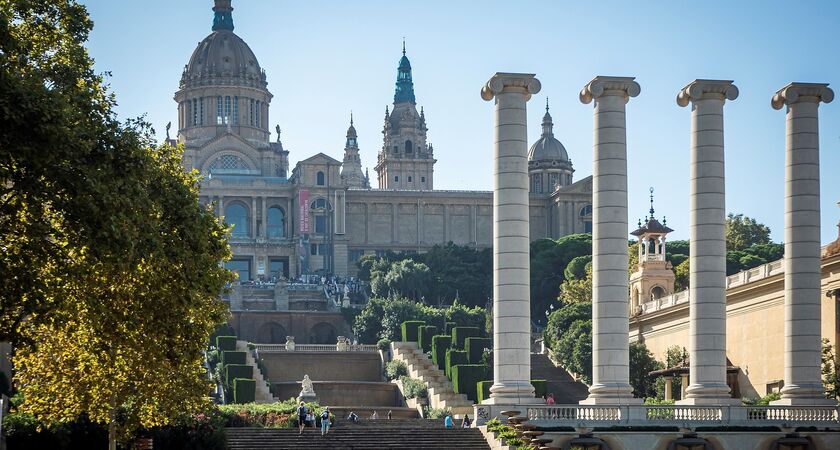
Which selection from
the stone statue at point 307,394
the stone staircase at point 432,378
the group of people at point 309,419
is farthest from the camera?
the stone staircase at point 432,378

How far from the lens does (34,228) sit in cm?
4141

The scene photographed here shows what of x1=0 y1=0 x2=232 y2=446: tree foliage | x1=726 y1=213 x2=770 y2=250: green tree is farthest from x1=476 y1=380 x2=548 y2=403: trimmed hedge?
x1=726 y1=213 x2=770 y2=250: green tree

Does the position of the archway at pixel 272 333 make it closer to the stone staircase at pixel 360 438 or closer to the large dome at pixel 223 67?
the large dome at pixel 223 67

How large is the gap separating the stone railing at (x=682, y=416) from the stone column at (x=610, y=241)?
0.70 meters

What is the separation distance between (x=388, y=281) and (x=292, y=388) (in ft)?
145

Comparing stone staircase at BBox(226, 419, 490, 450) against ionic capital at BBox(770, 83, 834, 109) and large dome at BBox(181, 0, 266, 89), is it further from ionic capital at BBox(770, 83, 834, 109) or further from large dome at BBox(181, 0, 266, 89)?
large dome at BBox(181, 0, 266, 89)

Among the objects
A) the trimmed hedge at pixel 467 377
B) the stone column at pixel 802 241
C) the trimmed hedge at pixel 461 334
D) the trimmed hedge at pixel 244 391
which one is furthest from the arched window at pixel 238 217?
the stone column at pixel 802 241

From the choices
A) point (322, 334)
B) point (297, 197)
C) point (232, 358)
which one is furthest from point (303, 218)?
point (232, 358)

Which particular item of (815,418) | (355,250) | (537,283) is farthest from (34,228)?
(355,250)

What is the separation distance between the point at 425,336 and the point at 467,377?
14699 mm

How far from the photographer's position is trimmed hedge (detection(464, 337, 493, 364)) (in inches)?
3829

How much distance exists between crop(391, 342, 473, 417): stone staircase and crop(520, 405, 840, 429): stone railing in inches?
978

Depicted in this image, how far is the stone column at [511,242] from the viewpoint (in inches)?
2222

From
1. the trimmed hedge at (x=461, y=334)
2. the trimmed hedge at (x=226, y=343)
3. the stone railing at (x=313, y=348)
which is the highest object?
the trimmed hedge at (x=461, y=334)
